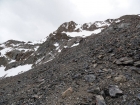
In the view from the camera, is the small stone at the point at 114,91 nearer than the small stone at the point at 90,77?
Yes

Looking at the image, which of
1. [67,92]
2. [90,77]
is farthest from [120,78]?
[67,92]

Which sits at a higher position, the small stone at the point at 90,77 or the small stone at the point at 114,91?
the small stone at the point at 90,77

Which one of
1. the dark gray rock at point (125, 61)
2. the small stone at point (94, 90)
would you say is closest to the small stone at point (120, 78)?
the small stone at point (94, 90)

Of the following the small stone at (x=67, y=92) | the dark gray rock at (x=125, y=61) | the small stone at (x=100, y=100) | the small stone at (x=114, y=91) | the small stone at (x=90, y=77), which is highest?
the dark gray rock at (x=125, y=61)

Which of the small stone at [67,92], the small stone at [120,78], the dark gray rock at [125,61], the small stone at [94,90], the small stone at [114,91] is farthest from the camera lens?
the dark gray rock at [125,61]

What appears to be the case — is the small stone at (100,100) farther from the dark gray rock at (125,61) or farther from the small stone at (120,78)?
the dark gray rock at (125,61)

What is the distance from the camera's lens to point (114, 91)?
9969mm

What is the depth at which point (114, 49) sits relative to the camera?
15898mm

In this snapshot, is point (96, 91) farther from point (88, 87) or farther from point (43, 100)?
point (43, 100)

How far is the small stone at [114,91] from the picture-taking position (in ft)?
31.8

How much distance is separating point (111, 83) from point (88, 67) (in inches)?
148

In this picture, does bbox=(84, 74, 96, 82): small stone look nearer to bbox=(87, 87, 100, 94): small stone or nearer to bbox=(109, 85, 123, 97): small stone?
bbox=(87, 87, 100, 94): small stone

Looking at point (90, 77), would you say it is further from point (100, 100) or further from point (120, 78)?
point (100, 100)

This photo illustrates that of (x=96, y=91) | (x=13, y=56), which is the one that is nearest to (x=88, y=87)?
(x=96, y=91)
